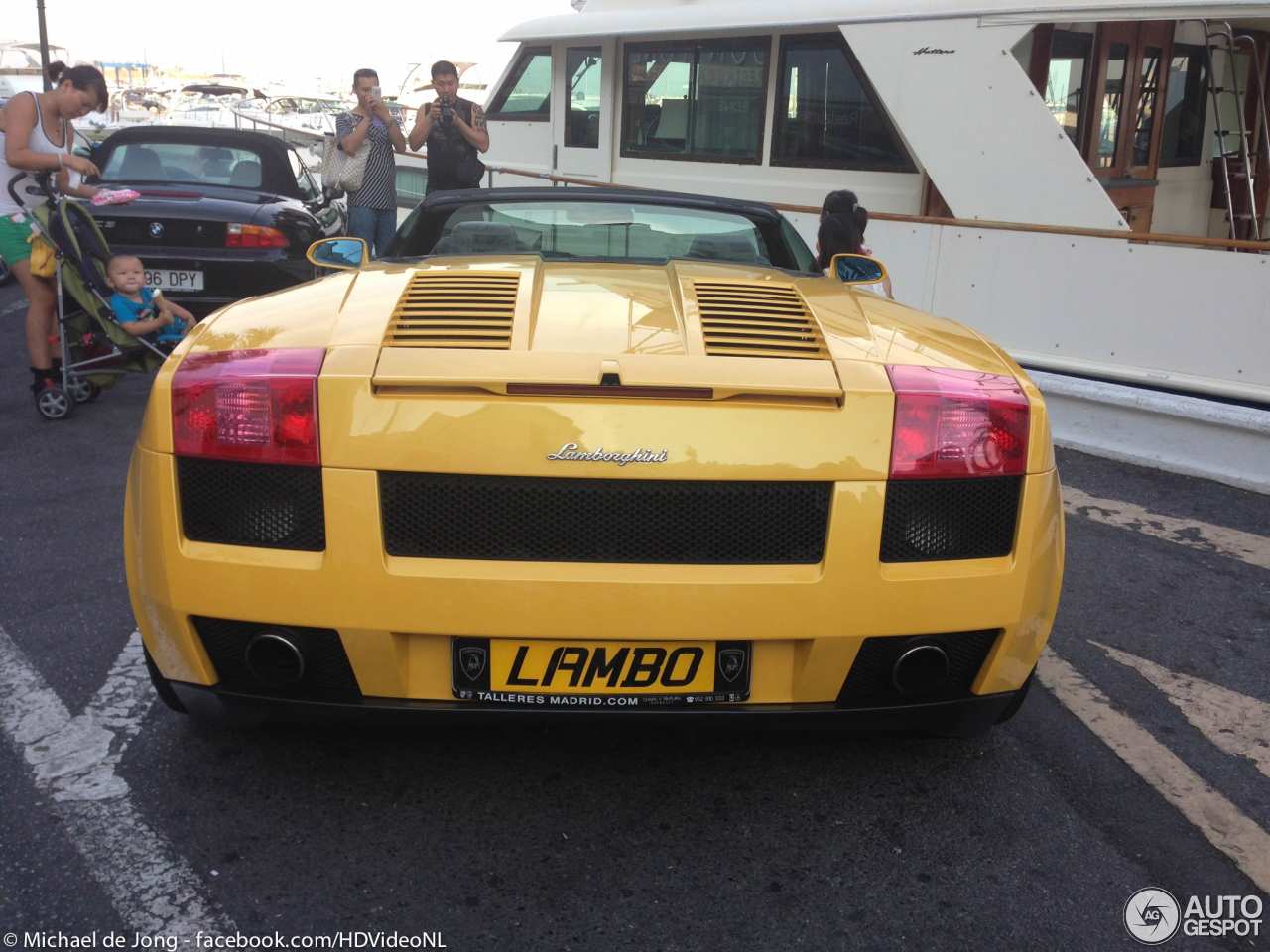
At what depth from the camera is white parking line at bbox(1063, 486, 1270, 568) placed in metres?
4.89

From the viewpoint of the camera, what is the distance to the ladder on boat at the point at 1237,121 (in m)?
9.67

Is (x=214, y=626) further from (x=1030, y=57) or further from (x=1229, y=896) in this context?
(x=1030, y=57)

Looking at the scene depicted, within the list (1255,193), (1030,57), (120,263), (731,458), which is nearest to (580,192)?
(731,458)

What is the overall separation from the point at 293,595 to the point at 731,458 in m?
0.86

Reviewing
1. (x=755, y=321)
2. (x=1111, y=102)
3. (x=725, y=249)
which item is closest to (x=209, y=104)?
(x=1111, y=102)

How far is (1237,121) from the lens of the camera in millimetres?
10461

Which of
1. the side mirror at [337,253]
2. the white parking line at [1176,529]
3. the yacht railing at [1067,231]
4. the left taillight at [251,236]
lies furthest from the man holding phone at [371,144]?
the white parking line at [1176,529]

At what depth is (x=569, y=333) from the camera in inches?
97.0

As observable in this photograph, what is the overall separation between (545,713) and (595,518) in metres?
0.41

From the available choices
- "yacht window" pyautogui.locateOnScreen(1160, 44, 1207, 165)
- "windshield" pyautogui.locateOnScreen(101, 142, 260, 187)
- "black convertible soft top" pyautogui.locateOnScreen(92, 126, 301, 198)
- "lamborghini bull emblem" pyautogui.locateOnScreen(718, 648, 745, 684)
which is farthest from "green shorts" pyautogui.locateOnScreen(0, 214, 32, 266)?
"yacht window" pyautogui.locateOnScreen(1160, 44, 1207, 165)

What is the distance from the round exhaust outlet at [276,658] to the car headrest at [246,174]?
676cm

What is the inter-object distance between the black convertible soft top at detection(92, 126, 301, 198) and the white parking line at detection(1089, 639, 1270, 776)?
267 inches

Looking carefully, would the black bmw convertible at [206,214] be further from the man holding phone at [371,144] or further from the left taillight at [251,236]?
the man holding phone at [371,144]

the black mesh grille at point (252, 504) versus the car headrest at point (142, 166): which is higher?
the car headrest at point (142, 166)
